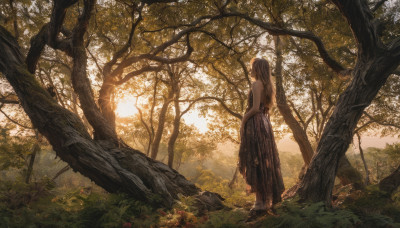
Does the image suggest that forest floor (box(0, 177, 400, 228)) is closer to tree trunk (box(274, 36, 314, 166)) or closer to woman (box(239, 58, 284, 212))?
woman (box(239, 58, 284, 212))

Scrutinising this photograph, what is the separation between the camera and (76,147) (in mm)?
3787

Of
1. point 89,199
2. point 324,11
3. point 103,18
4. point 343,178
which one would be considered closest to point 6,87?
point 103,18

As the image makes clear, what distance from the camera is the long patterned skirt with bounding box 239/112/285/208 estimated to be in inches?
149

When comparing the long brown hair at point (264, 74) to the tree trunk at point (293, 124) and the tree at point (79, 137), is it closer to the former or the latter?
the tree at point (79, 137)

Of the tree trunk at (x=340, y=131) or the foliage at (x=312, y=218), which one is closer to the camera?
the foliage at (x=312, y=218)

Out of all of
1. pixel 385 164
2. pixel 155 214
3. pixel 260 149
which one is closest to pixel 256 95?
pixel 260 149

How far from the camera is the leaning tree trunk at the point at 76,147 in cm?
383

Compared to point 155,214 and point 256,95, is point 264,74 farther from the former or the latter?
point 155,214

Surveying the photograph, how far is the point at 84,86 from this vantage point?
16.3ft

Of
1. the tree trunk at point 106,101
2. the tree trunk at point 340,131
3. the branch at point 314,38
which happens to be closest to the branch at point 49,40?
the tree trunk at point 106,101

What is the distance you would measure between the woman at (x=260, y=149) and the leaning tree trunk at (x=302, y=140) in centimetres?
371

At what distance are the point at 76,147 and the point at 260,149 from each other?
3.40 metres

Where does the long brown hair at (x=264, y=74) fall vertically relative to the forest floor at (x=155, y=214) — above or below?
above

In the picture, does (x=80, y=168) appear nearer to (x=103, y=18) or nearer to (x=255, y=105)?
(x=255, y=105)
